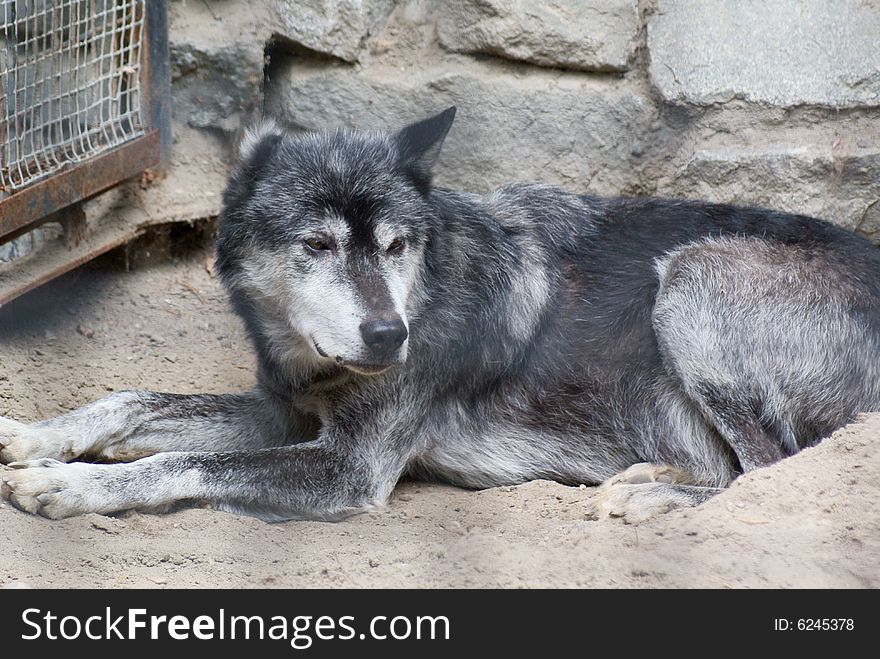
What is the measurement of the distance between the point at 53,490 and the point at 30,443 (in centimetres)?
54

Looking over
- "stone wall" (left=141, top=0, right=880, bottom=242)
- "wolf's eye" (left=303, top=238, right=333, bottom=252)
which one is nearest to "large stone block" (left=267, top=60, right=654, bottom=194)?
"stone wall" (left=141, top=0, right=880, bottom=242)

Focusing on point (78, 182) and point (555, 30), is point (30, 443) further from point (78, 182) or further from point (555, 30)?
point (555, 30)

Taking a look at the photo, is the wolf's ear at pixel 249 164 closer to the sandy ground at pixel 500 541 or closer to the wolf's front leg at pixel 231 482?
the wolf's front leg at pixel 231 482

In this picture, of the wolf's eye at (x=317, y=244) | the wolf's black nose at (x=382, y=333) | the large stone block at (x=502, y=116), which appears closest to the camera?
the wolf's black nose at (x=382, y=333)

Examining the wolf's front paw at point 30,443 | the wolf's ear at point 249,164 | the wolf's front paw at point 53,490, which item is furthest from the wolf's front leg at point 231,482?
the wolf's ear at point 249,164

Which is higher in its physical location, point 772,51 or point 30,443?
point 772,51

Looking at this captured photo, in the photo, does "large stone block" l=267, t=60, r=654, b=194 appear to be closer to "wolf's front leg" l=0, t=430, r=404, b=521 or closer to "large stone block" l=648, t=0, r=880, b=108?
"large stone block" l=648, t=0, r=880, b=108

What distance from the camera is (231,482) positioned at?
168 inches

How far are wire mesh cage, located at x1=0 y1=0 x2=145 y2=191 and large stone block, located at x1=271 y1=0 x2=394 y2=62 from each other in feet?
2.64

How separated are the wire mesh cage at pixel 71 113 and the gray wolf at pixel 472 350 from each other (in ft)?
3.66

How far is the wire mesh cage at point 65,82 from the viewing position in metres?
5.04

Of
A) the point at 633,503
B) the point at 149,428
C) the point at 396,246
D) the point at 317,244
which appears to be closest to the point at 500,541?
the point at 633,503

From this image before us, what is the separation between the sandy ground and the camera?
3.47 m
